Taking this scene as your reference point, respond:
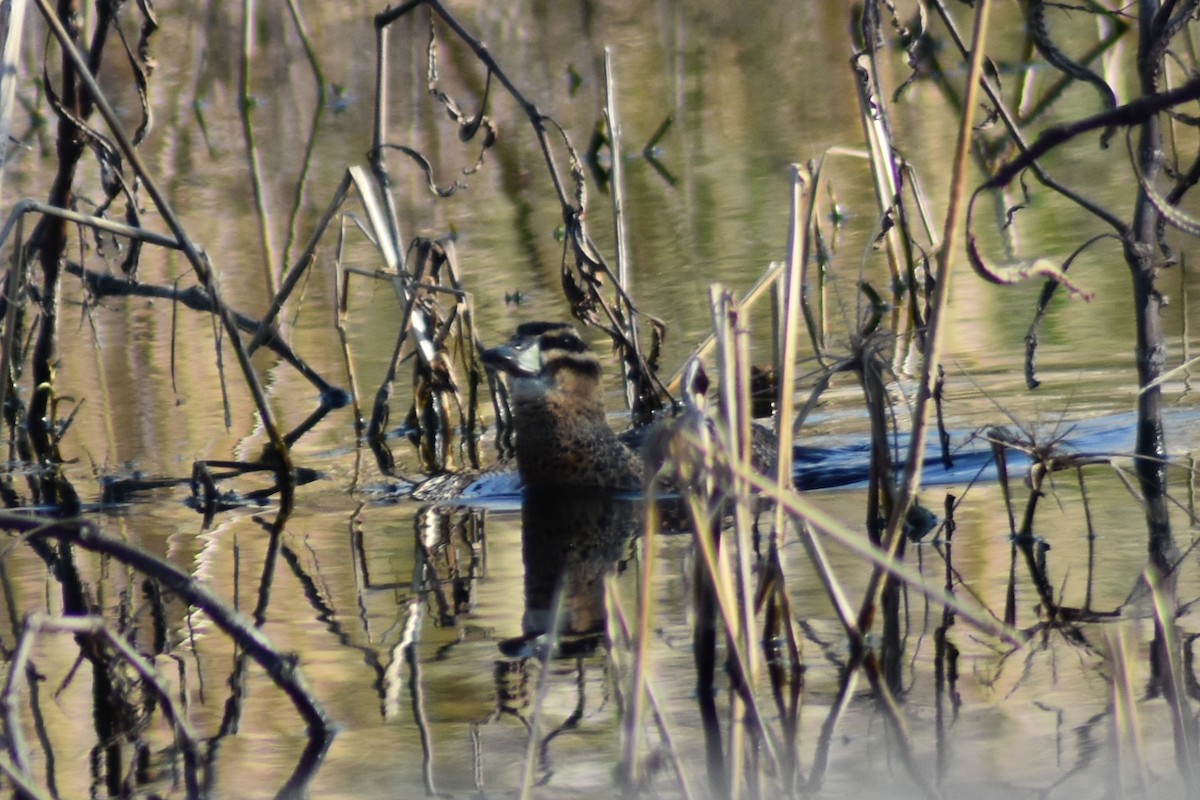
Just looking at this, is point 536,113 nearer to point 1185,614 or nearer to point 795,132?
point 1185,614

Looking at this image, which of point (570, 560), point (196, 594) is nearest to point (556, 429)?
point (570, 560)

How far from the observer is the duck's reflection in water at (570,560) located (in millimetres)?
4660

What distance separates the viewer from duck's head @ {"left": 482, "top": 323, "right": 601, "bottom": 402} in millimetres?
7082

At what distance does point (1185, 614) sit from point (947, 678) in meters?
0.67

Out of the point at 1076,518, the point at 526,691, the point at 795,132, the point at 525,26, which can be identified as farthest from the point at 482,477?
the point at 525,26

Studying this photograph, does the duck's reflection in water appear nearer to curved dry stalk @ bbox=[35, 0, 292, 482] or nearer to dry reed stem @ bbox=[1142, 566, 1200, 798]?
curved dry stalk @ bbox=[35, 0, 292, 482]

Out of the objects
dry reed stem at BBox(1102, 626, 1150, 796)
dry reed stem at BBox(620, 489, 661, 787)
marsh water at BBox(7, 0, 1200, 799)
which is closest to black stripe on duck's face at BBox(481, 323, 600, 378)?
marsh water at BBox(7, 0, 1200, 799)

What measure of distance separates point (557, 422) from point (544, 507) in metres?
0.47

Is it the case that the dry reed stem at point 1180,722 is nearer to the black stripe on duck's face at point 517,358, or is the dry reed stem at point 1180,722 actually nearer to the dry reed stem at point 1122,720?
the dry reed stem at point 1122,720

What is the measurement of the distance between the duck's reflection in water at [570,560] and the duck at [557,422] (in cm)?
9

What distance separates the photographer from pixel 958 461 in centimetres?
695

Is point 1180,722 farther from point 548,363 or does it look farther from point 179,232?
point 548,363

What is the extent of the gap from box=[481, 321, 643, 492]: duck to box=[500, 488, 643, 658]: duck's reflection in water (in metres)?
0.09

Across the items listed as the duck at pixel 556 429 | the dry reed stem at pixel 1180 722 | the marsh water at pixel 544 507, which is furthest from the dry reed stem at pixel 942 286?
the duck at pixel 556 429
